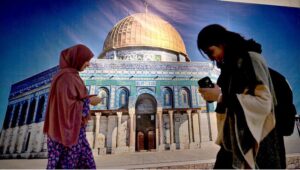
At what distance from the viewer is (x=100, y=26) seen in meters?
2.95

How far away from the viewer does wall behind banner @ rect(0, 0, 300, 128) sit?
2.70m

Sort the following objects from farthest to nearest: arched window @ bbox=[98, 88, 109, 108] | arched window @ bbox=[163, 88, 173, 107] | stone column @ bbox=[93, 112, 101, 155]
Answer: arched window @ bbox=[163, 88, 173, 107]
arched window @ bbox=[98, 88, 109, 108]
stone column @ bbox=[93, 112, 101, 155]

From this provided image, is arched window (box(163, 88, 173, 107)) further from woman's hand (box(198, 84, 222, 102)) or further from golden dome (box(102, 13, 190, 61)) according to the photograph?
woman's hand (box(198, 84, 222, 102))

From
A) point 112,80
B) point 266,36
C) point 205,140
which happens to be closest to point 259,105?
point 205,140

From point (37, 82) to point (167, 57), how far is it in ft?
5.83

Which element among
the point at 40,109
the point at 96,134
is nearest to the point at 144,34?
the point at 96,134

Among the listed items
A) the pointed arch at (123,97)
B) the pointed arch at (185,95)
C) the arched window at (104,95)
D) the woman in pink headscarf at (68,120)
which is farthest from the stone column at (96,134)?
the pointed arch at (185,95)

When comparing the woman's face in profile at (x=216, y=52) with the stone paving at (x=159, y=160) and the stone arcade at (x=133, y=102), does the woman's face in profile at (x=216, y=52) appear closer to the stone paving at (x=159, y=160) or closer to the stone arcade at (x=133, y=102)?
the stone arcade at (x=133, y=102)

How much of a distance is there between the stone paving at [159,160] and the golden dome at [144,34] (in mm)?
1243

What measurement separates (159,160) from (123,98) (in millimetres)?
860

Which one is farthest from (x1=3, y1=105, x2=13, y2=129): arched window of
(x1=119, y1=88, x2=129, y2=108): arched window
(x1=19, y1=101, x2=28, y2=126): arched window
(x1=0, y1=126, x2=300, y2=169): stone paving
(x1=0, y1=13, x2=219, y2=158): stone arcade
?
(x1=119, y1=88, x2=129, y2=108): arched window

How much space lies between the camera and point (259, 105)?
1360mm

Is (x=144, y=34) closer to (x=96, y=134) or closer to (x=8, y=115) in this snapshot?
(x=96, y=134)

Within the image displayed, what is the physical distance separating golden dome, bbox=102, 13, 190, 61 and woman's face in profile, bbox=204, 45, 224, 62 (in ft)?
4.82
